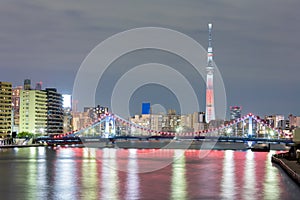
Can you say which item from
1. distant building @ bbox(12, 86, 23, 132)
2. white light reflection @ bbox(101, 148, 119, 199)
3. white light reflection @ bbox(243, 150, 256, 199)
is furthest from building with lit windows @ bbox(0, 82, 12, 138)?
white light reflection @ bbox(243, 150, 256, 199)

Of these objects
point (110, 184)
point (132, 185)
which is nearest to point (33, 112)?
point (110, 184)

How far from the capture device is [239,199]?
3070 cm

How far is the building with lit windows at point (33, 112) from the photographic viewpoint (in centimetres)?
18238

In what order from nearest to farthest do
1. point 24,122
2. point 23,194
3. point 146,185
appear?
1. point 23,194
2. point 146,185
3. point 24,122

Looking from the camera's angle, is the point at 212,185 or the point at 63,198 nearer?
the point at 63,198

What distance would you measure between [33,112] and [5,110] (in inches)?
850

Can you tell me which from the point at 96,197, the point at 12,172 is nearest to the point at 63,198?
the point at 96,197

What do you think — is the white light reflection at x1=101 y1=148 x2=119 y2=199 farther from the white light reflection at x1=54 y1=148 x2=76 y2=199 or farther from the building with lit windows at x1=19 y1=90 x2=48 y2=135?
the building with lit windows at x1=19 y1=90 x2=48 y2=135

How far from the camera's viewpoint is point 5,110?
163 meters

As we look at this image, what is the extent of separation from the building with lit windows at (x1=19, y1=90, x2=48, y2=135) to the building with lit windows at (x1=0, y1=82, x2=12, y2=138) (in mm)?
16739

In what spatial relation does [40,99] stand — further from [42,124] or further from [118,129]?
[118,129]

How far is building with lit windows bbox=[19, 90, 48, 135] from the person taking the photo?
18238cm

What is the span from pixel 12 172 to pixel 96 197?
66.0ft

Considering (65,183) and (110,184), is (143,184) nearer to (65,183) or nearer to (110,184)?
(110,184)
